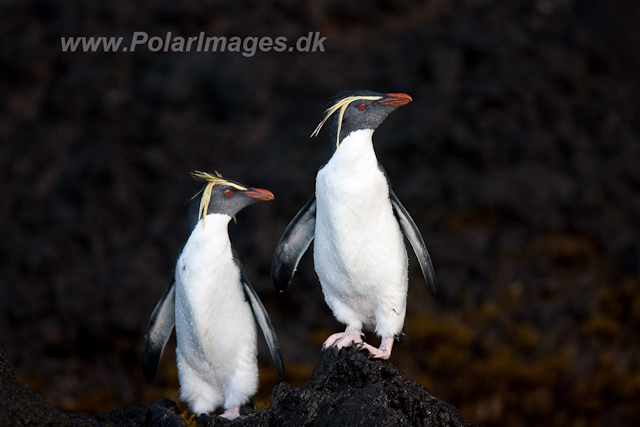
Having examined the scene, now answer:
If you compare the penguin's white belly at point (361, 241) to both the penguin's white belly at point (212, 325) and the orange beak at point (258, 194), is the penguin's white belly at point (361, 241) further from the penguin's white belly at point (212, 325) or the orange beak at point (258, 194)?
the penguin's white belly at point (212, 325)

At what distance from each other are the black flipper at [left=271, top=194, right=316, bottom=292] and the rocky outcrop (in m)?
0.51

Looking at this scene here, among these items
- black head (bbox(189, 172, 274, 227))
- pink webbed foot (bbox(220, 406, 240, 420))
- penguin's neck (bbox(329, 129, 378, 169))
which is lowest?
pink webbed foot (bbox(220, 406, 240, 420))

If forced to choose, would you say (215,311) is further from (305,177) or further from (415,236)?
(305,177)

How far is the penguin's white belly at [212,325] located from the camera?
102 inches

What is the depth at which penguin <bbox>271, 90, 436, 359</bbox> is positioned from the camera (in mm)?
2418

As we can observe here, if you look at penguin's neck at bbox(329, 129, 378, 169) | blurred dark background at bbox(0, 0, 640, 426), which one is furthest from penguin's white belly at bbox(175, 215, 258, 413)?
blurred dark background at bbox(0, 0, 640, 426)

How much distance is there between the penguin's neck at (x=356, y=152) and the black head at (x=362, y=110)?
0.03 meters

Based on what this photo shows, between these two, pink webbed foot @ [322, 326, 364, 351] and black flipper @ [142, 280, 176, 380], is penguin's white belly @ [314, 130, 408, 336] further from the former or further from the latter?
black flipper @ [142, 280, 176, 380]

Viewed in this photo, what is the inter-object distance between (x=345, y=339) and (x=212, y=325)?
0.64 metres

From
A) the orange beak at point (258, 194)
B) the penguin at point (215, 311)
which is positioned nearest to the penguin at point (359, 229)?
the orange beak at point (258, 194)

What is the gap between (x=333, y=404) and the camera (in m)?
2.12

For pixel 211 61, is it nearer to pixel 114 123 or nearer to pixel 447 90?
pixel 114 123

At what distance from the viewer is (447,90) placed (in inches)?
229

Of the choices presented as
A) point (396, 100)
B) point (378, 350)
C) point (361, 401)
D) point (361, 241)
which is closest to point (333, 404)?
point (361, 401)
